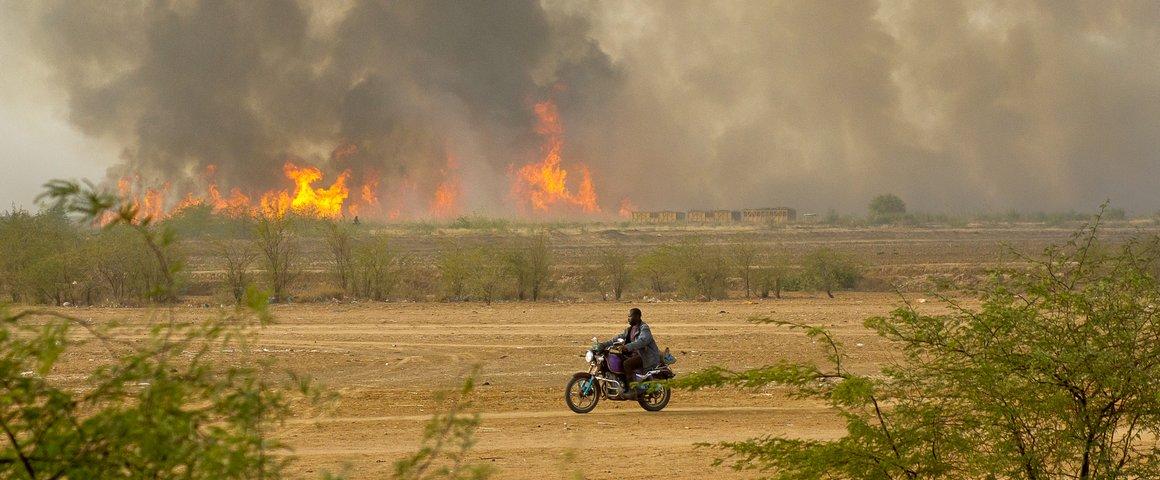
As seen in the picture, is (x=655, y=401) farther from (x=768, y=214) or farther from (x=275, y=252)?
(x=768, y=214)

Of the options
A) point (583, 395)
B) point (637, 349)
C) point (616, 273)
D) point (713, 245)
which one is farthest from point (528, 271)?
point (637, 349)

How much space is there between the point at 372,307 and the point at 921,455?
1159 inches

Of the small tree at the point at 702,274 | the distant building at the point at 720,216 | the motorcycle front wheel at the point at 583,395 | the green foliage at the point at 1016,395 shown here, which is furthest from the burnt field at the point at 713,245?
the distant building at the point at 720,216

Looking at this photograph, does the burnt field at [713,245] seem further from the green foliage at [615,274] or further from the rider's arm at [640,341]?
the rider's arm at [640,341]

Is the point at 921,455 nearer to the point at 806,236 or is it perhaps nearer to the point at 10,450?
the point at 10,450

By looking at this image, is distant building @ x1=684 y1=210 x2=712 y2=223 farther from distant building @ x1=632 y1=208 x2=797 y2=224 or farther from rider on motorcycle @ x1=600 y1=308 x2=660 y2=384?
rider on motorcycle @ x1=600 y1=308 x2=660 y2=384

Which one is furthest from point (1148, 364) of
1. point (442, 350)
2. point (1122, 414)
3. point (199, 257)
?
point (199, 257)

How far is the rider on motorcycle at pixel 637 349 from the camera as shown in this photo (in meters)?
16.8

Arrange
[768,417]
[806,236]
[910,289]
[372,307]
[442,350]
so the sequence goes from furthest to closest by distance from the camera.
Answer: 1. [806,236]
2. [910,289]
3. [372,307]
4. [442,350]
5. [768,417]

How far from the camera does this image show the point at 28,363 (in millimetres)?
4156

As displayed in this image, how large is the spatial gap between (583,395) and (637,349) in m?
1.16

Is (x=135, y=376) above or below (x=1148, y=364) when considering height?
above

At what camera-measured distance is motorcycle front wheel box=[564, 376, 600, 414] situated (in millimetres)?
17375

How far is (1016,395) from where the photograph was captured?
8.62 meters
